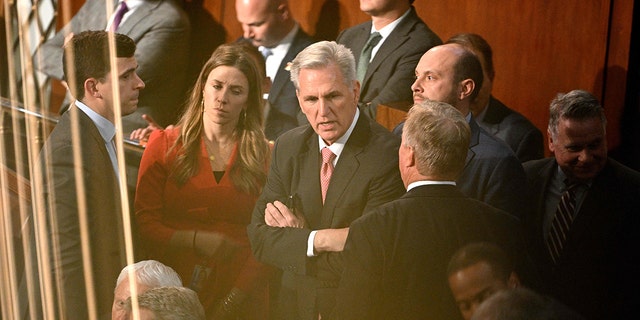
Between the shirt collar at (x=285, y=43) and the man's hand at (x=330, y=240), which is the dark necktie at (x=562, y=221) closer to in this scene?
the man's hand at (x=330, y=240)

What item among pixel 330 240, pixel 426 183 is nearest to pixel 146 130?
pixel 330 240

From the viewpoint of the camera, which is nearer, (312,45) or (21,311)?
(312,45)

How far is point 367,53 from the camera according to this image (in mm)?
3656

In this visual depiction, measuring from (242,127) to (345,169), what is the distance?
19.3 inches

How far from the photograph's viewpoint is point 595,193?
354 centimetres

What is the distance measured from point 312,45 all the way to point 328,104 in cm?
25

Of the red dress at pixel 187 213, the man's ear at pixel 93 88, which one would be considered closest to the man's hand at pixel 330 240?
the red dress at pixel 187 213

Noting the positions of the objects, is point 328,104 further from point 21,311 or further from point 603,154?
point 21,311

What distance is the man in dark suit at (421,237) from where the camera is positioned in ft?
11.4

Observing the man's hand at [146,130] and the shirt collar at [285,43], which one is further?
the man's hand at [146,130]

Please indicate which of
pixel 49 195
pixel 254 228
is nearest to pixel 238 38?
pixel 254 228

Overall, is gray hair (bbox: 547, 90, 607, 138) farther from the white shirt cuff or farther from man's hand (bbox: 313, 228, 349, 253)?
the white shirt cuff

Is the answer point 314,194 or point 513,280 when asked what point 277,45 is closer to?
point 314,194

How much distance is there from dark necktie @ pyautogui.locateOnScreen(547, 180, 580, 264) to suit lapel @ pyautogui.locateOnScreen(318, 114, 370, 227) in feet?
2.54
